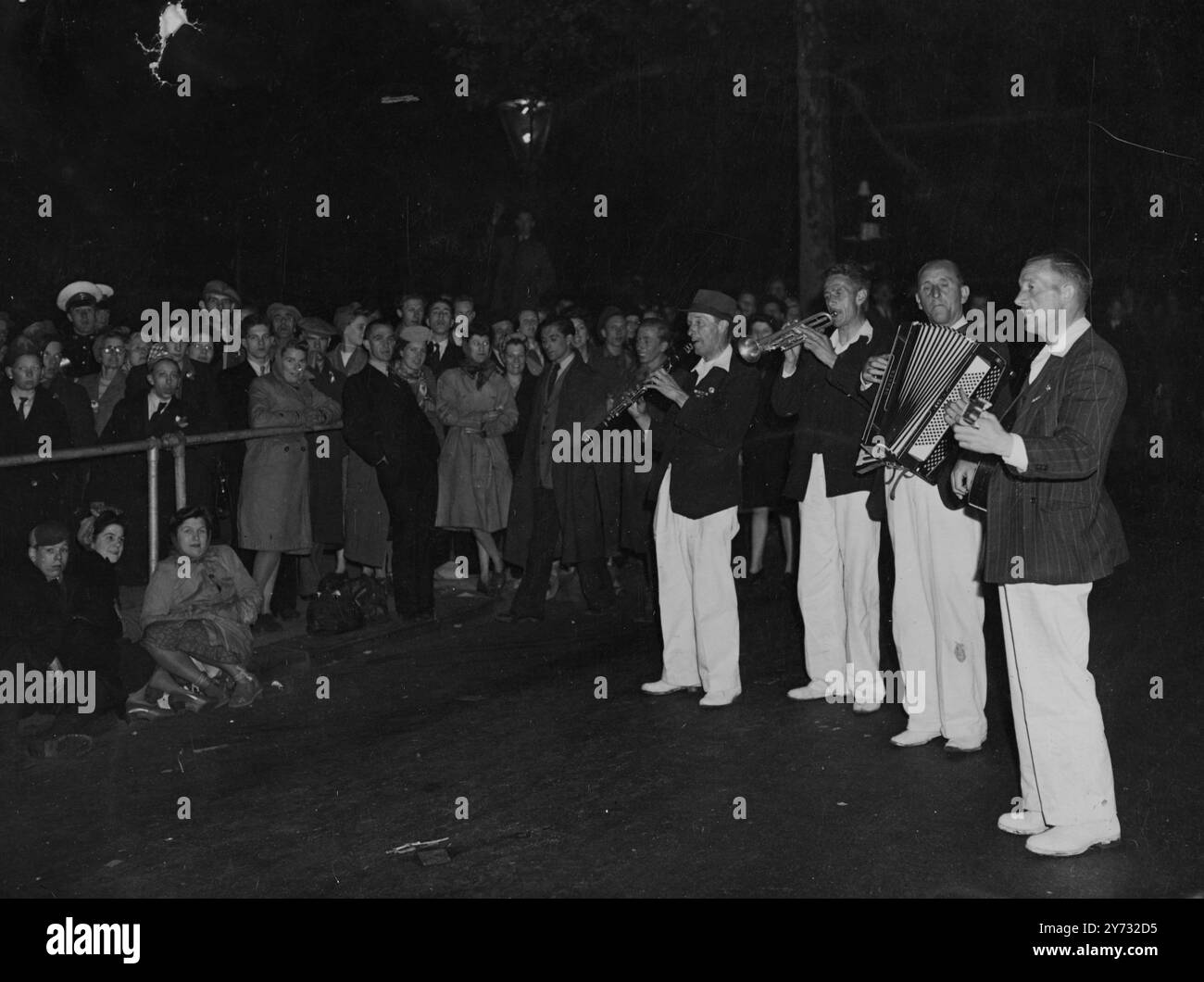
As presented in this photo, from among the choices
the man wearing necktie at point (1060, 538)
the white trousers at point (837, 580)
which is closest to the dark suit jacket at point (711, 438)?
the white trousers at point (837, 580)

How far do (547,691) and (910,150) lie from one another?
15.5 meters

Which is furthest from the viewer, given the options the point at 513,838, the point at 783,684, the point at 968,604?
the point at 783,684

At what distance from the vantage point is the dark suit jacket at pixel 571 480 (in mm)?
11141

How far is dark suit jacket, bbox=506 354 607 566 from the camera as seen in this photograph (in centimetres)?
1114

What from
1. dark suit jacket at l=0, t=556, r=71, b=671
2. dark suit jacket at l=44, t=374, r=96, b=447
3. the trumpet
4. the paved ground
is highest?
the trumpet

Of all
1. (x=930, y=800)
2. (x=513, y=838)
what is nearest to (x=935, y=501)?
(x=930, y=800)

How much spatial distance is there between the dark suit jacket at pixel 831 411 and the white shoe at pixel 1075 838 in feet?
8.07

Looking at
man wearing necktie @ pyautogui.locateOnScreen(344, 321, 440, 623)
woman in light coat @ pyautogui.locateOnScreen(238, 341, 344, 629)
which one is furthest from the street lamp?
woman in light coat @ pyautogui.locateOnScreen(238, 341, 344, 629)

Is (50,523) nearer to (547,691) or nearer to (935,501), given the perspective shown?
(547,691)

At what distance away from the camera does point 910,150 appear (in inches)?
883

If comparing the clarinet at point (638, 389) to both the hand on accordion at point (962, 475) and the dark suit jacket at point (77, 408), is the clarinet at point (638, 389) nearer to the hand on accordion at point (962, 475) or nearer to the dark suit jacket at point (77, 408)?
the hand on accordion at point (962, 475)

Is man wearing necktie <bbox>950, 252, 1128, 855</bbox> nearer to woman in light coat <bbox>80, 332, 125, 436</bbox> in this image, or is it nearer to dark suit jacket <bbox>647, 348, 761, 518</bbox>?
dark suit jacket <bbox>647, 348, 761, 518</bbox>

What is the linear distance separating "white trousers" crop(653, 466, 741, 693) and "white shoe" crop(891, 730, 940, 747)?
1203 mm

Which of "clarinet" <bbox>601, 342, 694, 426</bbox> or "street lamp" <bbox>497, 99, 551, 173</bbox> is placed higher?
"street lamp" <bbox>497, 99, 551, 173</bbox>
